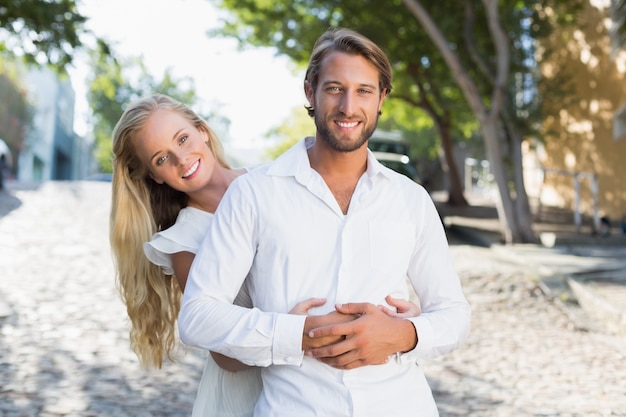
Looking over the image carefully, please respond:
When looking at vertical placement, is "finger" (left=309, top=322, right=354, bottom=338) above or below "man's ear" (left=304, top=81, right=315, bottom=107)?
below

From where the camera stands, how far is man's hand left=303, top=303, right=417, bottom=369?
2.11 m

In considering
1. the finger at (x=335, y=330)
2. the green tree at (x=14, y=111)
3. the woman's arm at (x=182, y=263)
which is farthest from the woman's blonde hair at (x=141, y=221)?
the green tree at (x=14, y=111)

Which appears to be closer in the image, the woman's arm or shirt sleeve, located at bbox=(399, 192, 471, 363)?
shirt sleeve, located at bbox=(399, 192, 471, 363)

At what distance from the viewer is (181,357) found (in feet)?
20.6

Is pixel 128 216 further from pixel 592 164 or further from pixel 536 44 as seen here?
pixel 536 44

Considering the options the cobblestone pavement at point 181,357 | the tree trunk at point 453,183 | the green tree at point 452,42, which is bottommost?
the cobblestone pavement at point 181,357

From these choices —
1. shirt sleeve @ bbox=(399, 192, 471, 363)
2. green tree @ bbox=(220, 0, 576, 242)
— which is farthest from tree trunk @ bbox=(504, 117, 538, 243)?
shirt sleeve @ bbox=(399, 192, 471, 363)

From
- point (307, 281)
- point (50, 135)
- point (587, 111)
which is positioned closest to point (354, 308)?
point (307, 281)

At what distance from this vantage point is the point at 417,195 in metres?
2.44

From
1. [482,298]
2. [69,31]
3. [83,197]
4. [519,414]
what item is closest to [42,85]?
[83,197]

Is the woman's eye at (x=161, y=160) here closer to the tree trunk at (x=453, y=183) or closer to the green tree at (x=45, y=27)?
the green tree at (x=45, y=27)

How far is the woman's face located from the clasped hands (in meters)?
0.82

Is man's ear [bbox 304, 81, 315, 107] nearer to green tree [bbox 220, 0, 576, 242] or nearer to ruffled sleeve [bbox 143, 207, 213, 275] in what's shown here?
ruffled sleeve [bbox 143, 207, 213, 275]

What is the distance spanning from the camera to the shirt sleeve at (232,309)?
216 centimetres
